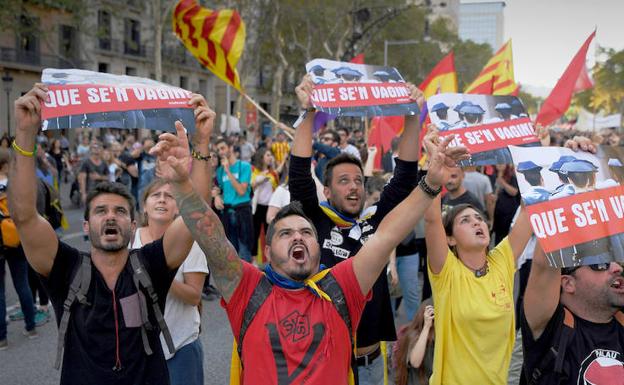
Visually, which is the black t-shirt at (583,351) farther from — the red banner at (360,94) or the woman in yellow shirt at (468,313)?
the red banner at (360,94)

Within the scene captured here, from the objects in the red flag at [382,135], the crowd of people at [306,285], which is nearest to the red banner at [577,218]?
the crowd of people at [306,285]

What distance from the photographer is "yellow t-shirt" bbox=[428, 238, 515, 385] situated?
3273 millimetres

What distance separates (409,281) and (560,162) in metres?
3.28

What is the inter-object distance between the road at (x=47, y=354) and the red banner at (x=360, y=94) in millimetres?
2588

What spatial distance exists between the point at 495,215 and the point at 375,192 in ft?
6.52

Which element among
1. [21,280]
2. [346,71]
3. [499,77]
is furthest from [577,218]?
[499,77]

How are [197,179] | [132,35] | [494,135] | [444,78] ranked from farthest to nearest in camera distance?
[132,35], [444,78], [494,135], [197,179]

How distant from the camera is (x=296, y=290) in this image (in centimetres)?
271

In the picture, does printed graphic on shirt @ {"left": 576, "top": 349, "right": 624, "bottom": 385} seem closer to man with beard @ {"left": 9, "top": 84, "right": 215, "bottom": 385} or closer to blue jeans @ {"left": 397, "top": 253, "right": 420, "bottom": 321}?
man with beard @ {"left": 9, "top": 84, "right": 215, "bottom": 385}

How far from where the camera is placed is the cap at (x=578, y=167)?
285cm

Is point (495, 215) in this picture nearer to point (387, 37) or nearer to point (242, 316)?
point (242, 316)

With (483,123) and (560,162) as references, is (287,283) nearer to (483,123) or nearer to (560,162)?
(560,162)

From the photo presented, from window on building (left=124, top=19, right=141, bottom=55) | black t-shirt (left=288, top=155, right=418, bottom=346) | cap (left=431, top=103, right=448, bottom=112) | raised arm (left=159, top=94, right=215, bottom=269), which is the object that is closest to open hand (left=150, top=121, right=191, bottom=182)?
raised arm (left=159, top=94, right=215, bottom=269)

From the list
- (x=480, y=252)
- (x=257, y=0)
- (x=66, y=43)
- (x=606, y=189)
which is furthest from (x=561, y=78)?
(x=66, y=43)
